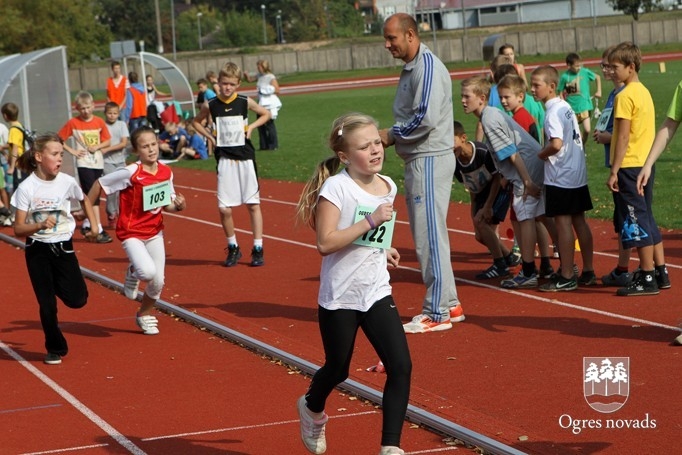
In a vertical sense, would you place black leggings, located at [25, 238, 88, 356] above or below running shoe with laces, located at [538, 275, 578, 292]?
above

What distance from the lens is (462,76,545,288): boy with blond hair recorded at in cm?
1064

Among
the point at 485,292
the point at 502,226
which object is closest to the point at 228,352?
the point at 485,292

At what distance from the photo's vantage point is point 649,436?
6258 mm

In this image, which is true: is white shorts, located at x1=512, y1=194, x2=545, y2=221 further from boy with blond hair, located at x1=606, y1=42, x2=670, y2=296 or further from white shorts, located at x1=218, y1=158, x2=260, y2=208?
white shorts, located at x1=218, y1=158, x2=260, y2=208

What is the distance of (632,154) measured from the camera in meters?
9.82

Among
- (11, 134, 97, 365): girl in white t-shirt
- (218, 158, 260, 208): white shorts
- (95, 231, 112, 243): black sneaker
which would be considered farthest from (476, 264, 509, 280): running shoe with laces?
(95, 231, 112, 243): black sneaker

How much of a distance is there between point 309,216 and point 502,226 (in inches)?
340

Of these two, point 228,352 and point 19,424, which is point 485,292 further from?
point 19,424

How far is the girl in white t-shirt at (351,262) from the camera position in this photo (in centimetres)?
597

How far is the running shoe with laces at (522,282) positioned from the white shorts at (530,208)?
0.55 m

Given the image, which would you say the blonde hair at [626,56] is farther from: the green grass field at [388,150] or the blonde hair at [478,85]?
the green grass field at [388,150]

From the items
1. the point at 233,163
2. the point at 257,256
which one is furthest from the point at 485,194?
the point at 233,163

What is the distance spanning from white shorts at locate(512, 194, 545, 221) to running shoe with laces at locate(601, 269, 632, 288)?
0.83 metres

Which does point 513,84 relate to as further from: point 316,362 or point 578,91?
point 578,91
